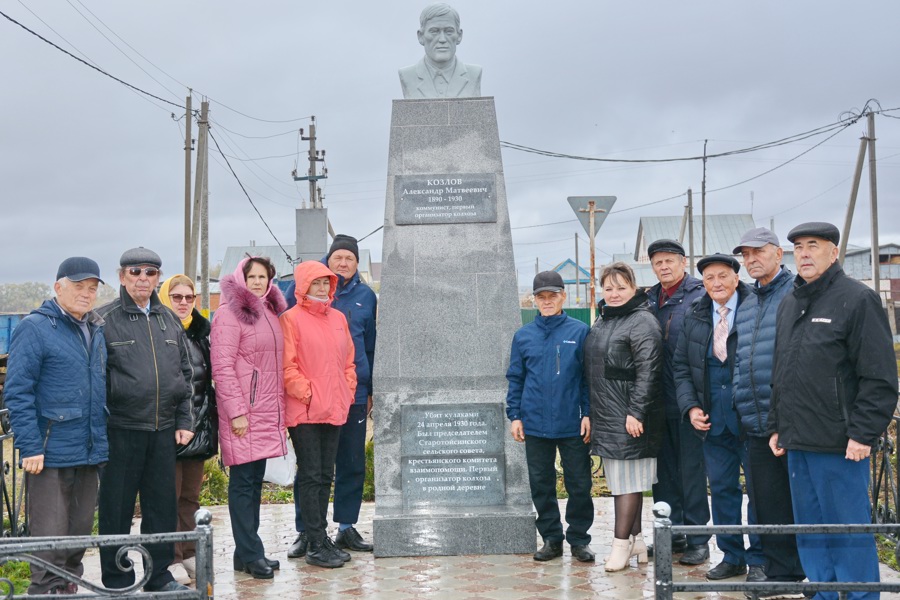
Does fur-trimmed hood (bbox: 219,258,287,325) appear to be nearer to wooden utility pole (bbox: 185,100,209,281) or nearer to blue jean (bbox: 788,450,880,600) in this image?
blue jean (bbox: 788,450,880,600)

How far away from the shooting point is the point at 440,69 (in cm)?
625

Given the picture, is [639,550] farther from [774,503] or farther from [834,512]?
[834,512]

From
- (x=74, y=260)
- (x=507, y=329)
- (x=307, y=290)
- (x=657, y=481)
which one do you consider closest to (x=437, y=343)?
(x=507, y=329)

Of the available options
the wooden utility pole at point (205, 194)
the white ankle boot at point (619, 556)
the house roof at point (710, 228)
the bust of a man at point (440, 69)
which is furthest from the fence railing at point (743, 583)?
the house roof at point (710, 228)

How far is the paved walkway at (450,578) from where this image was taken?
15.8 ft

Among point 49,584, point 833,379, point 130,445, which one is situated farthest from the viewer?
point 130,445

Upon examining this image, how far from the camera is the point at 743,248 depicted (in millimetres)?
4758

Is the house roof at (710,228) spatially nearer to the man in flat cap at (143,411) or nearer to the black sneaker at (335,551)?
the black sneaker at (335,551)

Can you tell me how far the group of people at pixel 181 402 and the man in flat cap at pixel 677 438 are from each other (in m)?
2.00

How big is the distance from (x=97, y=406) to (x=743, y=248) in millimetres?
3500

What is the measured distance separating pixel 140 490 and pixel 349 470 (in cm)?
151

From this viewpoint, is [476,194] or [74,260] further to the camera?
[476,194]

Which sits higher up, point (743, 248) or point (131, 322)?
point (743, 248)

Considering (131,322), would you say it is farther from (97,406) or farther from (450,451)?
(450,451)
